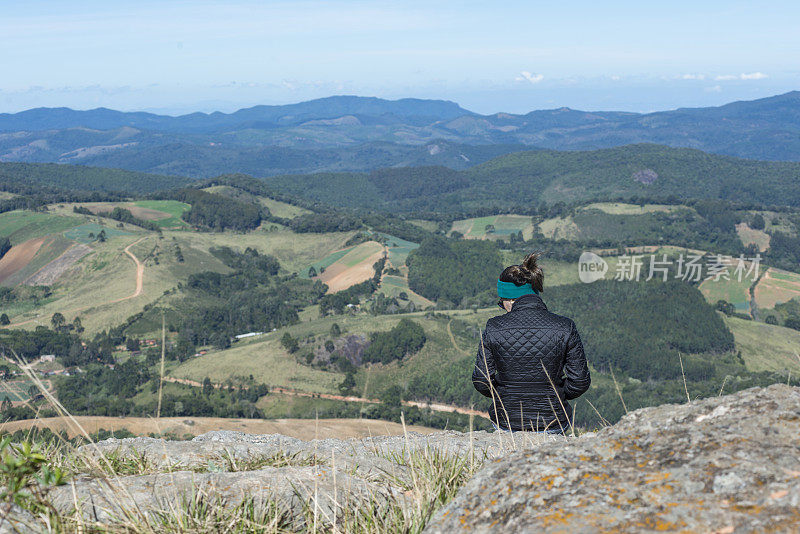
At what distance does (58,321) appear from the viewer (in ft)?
392

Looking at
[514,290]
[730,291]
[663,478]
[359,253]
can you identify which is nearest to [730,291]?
[730,291]

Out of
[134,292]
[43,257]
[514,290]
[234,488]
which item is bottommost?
[134,292]

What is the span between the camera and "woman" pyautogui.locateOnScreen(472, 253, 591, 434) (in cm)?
657

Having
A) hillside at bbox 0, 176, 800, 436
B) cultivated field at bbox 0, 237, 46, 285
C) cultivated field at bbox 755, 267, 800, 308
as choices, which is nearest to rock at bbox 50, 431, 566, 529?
hillside at bbox 0, 176, 800, 436

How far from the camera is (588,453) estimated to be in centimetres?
349

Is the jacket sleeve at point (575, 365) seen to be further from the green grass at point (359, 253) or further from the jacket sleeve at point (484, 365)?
the green grass at point (359, 253)

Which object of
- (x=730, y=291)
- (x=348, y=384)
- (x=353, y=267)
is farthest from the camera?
(x=353, y=267)

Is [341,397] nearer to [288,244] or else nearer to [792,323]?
[792,323]

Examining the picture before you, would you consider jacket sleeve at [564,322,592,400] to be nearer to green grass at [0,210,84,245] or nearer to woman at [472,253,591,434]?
woman at [472,253,591,434]

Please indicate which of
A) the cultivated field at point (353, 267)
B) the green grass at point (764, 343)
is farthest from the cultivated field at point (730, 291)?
the cultivated field at point (353, 267)

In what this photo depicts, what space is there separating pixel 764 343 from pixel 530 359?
131363 millimetres

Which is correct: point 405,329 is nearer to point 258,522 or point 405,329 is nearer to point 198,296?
point 198,296

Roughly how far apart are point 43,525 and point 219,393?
291 ft

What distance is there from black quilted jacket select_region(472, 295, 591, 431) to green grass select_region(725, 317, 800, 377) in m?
119
